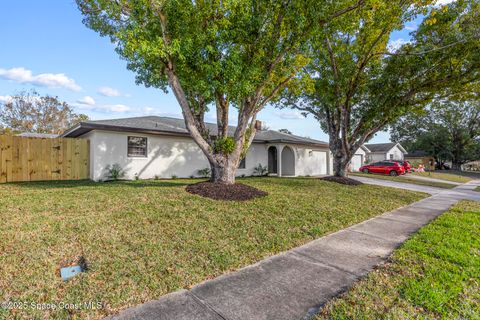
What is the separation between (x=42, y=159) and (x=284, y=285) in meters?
12.5

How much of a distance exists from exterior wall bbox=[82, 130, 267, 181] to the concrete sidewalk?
34.1ft

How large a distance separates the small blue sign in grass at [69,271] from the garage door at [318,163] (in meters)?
18.7

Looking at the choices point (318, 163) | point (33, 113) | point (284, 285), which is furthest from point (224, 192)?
point (33, 113)

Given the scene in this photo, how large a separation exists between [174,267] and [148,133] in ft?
34.1

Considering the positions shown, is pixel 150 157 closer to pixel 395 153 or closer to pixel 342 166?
pixel 342 166

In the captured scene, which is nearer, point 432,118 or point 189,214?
point 189,214

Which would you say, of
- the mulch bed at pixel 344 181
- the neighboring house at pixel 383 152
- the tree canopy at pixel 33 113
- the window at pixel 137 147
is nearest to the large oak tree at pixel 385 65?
the mulch bed at pixel 344 181

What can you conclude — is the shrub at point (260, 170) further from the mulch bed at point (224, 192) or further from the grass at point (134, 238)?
the grass at point (134, 238)

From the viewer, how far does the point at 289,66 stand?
8.79 metres

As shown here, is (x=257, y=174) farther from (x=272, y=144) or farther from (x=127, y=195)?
(x=127, y=195)

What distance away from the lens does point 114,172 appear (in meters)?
11.5

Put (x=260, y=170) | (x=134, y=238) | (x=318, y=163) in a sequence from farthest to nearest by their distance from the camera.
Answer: (x=318, y=163) → (x=260, y=170) → (x=134, y=238)

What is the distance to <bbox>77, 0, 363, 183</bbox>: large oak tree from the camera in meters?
7.07

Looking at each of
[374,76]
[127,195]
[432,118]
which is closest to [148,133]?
[127,195]
